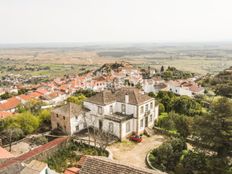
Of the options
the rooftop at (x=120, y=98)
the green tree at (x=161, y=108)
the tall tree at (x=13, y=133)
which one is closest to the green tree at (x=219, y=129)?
the rooftop at (x=120, y=98)

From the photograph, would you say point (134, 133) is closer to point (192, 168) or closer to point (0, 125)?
point (192, 168)

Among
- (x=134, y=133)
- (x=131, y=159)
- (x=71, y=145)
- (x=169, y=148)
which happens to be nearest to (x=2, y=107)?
(x=71, y=145)

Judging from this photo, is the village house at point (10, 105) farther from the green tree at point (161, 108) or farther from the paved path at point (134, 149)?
the paved path at point (134, 149)

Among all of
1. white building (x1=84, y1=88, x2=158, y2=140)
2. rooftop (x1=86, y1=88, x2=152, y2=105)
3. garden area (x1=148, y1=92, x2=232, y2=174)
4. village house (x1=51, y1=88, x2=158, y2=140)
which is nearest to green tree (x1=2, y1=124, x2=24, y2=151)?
village house (x1=51, y1=88, x2=158, y2=140)

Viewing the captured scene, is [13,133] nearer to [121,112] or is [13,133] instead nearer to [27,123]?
[27,123]

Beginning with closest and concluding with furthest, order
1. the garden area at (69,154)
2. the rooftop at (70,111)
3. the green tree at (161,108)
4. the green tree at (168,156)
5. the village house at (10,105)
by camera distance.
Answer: the green tree at (168,156), the garden area at (69,154), the rooftop at (70,111), the green tree at (161,108), the village house at (10,105)

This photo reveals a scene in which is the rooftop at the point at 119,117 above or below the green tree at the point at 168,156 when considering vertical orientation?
above
